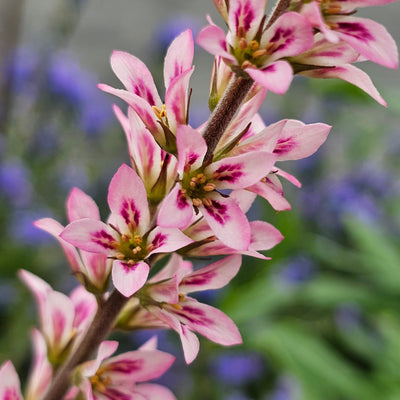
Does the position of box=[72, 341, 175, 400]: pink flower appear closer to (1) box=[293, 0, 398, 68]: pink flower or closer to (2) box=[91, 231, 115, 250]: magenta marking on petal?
(2) box=[91, 231, 115, 250]: magenta marking on petal

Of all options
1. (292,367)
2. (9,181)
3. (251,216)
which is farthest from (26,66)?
(292,367)

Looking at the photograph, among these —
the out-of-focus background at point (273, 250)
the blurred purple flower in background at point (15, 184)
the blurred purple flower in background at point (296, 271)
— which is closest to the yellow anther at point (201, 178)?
the out-of-focus background at point (273, 250)

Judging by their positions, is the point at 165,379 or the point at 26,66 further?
the point at 26,66

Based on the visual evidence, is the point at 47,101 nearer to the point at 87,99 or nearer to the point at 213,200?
the point at 87,99

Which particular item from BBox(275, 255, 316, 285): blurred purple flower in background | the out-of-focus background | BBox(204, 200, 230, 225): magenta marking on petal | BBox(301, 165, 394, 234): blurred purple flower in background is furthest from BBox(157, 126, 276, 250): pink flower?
BBox(301, 165, 394, 234): blurred purple flower in background

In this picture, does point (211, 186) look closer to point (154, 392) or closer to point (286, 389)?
point (154, 392)

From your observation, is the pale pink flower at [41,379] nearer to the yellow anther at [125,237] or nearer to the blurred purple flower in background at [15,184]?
the yellow anther at [125,237]
